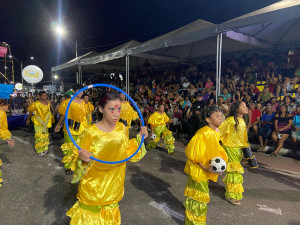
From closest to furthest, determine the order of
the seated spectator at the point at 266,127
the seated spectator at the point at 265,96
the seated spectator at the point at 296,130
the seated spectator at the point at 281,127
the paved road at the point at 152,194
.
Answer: the paved road at the point at 152,194, the seated spectator at the point at 296,130, the seated spectator at the point at 281,127, the seated spectator at the point at 266,127, the seated spectator at the point at 265,96

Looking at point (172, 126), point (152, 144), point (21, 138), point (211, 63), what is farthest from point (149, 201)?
point (211, 63)

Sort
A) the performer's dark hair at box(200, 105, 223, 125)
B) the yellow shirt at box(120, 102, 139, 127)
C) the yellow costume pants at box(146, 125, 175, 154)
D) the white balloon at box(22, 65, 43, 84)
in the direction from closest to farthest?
1. the performer's dark hair at box(200, 105, 223, 125)
2. the yellow shirt at box(120, 102, 139, 127)
3. the yellow costume pants at box(146, 125, 175, 154)
4. the white balloon at box(22, 65, 43, 84)

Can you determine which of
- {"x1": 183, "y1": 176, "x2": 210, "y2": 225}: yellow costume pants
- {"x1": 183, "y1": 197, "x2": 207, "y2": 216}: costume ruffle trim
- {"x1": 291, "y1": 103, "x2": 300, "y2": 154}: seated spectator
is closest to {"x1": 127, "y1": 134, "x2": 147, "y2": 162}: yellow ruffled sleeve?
{"x1": 183, "y1": 176, "x2": 210, "y2": 225}: yellow costume pants

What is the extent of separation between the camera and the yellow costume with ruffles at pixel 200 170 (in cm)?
263

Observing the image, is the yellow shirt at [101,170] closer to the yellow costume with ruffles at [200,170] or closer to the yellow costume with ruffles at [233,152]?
the yellow costume with ruffles at [200,170]

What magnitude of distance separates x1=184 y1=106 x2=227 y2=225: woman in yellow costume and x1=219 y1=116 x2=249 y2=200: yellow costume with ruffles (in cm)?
118

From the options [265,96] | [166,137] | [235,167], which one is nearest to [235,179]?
[235,167]

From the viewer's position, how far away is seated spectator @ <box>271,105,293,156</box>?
22.2 feet

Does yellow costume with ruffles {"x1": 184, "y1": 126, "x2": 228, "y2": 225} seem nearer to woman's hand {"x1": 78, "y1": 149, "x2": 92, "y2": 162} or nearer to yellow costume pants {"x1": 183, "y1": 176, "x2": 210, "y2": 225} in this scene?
yellow costume pants {"x1": 183, "y1": 176, "x2": 210, "y2": 225}

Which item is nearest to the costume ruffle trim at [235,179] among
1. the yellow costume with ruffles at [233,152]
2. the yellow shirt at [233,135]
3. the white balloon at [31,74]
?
the yellow costume with ruffles at [233,152]

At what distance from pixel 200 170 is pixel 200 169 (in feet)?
0.04

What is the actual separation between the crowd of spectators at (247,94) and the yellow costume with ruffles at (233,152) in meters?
2.72

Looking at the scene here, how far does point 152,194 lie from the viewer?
13.0ft

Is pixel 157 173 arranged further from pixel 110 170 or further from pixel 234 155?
pixel 110 170
